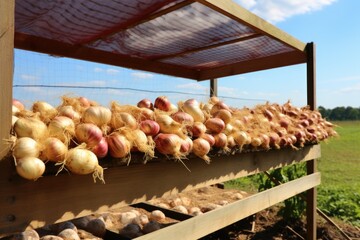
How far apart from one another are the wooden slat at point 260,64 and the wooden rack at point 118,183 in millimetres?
396

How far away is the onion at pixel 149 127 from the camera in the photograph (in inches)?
58.0

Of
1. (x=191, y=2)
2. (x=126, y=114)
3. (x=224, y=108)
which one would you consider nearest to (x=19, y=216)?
(x=126, y=114)

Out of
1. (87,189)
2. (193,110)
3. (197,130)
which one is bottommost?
(87,189)

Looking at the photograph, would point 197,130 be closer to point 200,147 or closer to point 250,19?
point 200,147

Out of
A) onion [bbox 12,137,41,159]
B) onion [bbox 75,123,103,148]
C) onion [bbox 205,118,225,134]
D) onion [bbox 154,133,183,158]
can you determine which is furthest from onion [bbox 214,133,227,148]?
onion [bbox 12,137,41,159]

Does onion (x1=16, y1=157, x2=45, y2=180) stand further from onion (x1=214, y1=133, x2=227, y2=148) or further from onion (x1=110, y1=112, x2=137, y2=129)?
onion (x1=214, y1=133, x2=227, y2=148)

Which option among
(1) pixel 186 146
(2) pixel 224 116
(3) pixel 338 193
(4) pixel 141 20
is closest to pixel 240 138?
(2) pixel 224 116

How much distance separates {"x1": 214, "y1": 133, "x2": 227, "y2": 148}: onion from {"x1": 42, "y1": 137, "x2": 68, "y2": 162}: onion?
0.92 meters

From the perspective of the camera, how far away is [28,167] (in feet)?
3.36

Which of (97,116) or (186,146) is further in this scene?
(186,146)

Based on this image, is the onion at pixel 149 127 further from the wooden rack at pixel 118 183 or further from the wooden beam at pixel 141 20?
the wooden beam at pixel 141 20

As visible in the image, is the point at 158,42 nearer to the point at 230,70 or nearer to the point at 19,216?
the point at 230,70

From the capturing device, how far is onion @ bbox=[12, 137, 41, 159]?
1048mm

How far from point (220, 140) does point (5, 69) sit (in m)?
1.13
